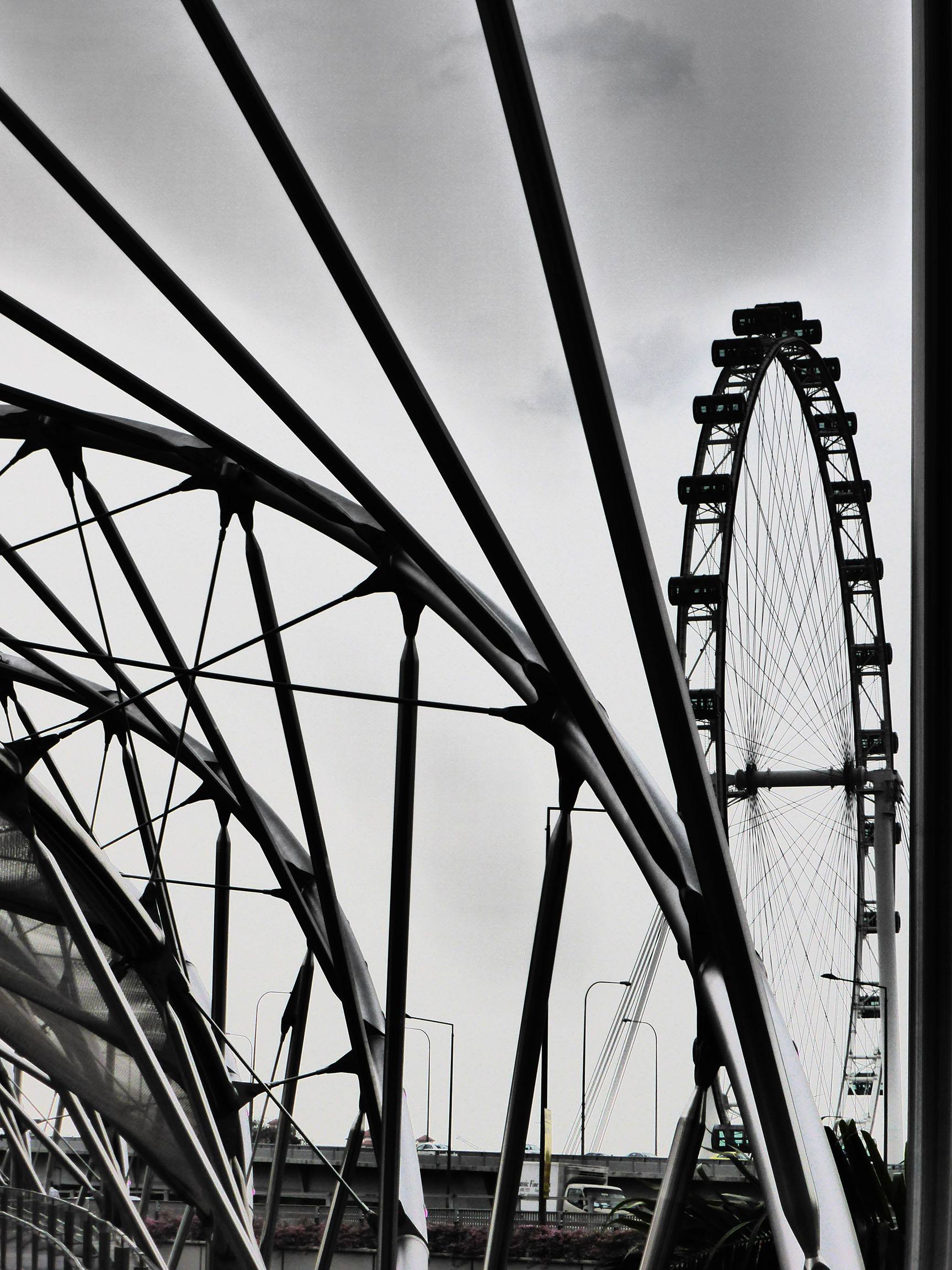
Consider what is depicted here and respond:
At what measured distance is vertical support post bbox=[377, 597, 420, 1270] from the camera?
18156 mm

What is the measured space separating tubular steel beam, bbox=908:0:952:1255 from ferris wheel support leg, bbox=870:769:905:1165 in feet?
108

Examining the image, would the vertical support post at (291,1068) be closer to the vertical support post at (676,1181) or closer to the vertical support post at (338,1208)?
the vertical support post at (338,1208)

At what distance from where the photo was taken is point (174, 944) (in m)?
29.3

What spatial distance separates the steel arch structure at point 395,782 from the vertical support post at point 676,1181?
0.11 ft

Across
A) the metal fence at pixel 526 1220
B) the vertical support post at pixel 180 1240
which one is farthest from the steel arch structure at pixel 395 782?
the metal fence at pixel 526 1220

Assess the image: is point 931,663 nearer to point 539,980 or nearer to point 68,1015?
point 539,980

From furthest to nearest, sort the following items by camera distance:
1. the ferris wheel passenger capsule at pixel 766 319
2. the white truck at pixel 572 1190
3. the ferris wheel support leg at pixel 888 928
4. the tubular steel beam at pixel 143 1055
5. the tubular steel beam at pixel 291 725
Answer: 1. the white truck at pixel 572 1190
2. the ferris wheel passenger capsule at pixel 766 319
3. the ferris wheel support leg at pixel 888 928
4. the tubular steel beam at pixel 143 1055
5. the tubular steel beam at pixel 291 725

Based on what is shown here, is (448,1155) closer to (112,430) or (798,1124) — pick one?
(112,430)

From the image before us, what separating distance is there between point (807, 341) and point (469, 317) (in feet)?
96.0

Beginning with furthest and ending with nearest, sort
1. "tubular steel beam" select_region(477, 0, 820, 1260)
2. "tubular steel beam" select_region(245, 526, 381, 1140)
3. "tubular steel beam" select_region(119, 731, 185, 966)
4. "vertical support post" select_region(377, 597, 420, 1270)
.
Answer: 1. "tubular steel beam" select_region(119, 731, 185, 966)
2. "tubular steel beam" select_region(245, 526, 381, 1140)
3. "vertical support post" select_region(377, 597, 420, 1270)
4. "tubular steel beam" select_region(477, 0, 820, 1260)

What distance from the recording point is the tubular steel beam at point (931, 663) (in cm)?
760

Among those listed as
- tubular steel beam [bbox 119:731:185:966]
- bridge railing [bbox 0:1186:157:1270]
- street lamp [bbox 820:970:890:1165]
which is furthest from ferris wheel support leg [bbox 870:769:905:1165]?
bridge railing [bbox 0:1186:157:1270]

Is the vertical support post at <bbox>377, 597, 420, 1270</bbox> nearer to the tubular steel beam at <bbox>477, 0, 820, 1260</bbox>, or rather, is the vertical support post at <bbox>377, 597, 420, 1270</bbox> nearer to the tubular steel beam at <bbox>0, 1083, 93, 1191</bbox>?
the tubular steel beam at <bbox>477, 0, 820, 1260</bbox>

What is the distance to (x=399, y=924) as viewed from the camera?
1828 cm
